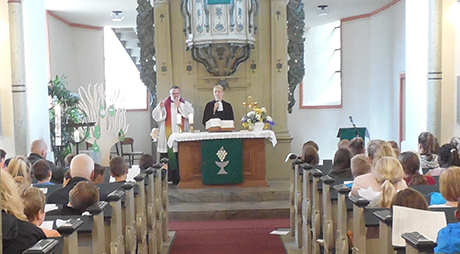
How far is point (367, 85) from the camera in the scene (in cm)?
1269

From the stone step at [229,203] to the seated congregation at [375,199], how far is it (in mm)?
957

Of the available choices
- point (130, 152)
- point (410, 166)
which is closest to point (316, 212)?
point (410, 166)

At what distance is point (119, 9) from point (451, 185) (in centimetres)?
936

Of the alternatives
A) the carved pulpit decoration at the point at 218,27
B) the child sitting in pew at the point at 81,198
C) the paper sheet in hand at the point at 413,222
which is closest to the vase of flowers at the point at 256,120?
the carved pulpit decoration at the point at 218,27

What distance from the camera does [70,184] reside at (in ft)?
13.5

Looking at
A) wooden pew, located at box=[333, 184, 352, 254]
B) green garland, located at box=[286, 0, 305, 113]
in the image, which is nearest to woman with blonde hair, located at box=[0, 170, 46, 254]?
wooden pew, located at box=[333, 184, 352, 254]

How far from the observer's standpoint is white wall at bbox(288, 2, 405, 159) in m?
11.3

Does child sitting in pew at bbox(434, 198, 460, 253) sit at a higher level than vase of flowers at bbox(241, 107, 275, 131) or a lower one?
lower

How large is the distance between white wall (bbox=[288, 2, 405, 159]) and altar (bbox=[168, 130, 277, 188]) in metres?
4.53

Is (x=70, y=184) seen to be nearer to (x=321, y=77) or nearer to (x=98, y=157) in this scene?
(x=98, y=157)

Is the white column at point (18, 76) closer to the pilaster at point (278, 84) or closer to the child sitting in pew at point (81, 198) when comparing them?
the pilaster at point (278, 84)

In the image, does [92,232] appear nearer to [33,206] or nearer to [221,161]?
[33,206]

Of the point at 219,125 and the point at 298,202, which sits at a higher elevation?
the point at 219,125

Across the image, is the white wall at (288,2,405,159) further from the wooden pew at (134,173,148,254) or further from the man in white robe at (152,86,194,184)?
the wooden pew at (134,173,148,254)
